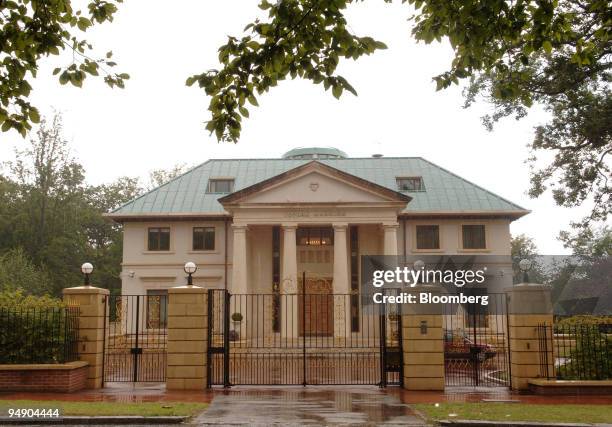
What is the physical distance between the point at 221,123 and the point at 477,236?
102 feet

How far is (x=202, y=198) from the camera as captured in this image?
134 ft

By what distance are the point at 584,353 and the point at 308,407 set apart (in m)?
6.95

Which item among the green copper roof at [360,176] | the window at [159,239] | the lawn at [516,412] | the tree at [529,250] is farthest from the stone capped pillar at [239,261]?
the tree at [529,250]

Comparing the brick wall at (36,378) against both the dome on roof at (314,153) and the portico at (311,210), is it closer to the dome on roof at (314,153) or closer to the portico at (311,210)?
the portico at (311,210)

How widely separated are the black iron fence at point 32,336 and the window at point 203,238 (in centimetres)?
2246

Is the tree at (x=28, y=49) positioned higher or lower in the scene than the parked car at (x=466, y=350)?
higher

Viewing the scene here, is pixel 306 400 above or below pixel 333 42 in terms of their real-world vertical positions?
below

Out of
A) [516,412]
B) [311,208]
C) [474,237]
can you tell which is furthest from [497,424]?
[474,237]

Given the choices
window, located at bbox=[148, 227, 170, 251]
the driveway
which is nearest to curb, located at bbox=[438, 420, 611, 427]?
the driveway

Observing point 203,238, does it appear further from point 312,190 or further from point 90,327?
point 90,327

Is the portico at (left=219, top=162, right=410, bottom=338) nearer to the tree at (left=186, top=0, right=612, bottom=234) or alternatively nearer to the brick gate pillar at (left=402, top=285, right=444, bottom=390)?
the brick gate pillar at (left=402, top=285, right=444, bottom=390)

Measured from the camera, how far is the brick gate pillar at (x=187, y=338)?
54.9ft

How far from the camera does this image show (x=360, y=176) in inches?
1687

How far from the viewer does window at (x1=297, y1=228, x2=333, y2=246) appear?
38156mm
